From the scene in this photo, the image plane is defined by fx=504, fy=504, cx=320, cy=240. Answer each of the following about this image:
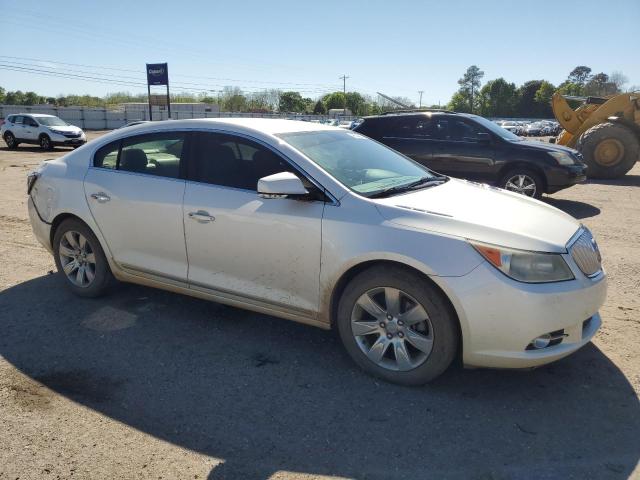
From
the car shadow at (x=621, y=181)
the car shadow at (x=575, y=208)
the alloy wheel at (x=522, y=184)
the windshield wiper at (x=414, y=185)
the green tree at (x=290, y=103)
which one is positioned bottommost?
the car shadow at (x=575, y=208)

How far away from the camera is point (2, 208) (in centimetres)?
877

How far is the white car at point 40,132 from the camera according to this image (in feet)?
73.8

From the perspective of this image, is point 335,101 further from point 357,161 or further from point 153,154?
point 357,161

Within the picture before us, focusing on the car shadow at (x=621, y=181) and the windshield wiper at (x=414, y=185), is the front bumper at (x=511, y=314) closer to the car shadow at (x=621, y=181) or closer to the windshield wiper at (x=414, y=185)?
the windshield wiper at (x=414, y=185)

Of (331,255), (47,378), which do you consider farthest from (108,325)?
(331,255)

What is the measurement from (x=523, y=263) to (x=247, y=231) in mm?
1793

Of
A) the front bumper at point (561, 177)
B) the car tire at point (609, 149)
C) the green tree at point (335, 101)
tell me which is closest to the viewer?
the front bumper at point (561, 177)

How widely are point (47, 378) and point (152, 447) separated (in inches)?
45.2

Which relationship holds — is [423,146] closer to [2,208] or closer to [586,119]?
[2,208]

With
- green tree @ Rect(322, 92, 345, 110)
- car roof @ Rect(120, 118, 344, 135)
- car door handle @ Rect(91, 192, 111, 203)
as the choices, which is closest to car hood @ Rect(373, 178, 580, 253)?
car roof @ Rect(120, 118, 344, 135)

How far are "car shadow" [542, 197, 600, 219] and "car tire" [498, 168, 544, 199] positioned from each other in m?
0.56

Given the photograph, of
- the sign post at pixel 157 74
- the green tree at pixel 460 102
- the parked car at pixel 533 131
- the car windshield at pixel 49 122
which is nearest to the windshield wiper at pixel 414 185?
the car windshield at pixel 49 122

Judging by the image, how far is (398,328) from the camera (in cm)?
312

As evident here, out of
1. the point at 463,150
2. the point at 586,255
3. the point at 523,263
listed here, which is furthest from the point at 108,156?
the point at 463,150
